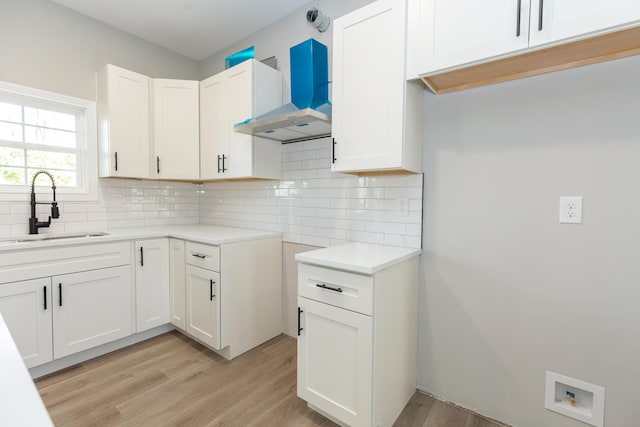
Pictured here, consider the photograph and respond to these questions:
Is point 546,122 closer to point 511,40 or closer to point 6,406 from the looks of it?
point 511,40

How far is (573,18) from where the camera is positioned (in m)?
1.18

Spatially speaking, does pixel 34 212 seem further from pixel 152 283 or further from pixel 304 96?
pixel 304 96

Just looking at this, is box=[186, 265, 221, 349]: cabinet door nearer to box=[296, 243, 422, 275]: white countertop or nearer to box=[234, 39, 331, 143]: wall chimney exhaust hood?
box=[296, 243, 422, 275]: white countertop

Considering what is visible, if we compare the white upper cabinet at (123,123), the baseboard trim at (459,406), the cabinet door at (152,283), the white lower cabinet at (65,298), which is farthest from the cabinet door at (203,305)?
the baseboard trim at (459,406)

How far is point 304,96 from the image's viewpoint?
218cm

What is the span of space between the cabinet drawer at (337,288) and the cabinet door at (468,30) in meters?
1.09

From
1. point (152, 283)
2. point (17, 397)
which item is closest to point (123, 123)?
point (152, 283)

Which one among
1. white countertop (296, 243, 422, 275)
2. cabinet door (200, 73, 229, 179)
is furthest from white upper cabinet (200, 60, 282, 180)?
white countertop (296, 243, 422, 275)

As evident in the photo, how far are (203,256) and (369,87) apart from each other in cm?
164

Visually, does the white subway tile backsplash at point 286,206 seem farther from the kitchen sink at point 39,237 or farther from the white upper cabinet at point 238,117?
the white upper cabinet at point 238,117

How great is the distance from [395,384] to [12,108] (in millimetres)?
3344

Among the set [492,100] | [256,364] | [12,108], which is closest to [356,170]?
[492,100]

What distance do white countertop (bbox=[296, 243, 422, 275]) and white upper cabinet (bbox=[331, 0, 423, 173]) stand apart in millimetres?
480

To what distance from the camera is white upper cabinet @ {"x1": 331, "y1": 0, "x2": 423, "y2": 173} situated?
5.41 ft
